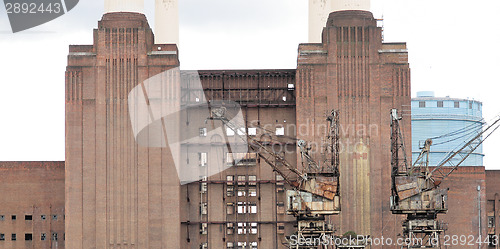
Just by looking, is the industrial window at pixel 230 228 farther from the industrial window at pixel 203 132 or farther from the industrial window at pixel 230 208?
the industrial window at pixel 203 132

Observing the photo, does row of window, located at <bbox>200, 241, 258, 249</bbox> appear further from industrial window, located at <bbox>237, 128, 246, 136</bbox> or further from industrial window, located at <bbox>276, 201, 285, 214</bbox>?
industrial window, located at <bbox>237, 128, 246, 136</bbox>

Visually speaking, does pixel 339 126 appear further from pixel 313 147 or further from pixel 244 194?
pixel 244 194

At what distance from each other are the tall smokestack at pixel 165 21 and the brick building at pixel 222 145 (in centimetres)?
1108

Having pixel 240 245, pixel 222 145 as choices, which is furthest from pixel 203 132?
pixel 240 245

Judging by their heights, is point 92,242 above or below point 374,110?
below

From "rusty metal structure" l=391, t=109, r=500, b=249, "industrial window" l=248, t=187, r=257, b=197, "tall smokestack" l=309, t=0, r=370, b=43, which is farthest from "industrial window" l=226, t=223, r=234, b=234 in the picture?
"tall smokestack" l=309, t=0, r=370, b=43

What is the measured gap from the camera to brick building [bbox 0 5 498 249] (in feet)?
271

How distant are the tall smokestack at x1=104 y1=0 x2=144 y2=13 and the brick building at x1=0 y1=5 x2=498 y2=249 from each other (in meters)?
0.52

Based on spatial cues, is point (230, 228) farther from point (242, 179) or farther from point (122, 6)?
point (122, 6)

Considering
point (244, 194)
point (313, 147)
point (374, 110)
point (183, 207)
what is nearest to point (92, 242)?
point (183, 207)

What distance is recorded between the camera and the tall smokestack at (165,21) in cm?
9619

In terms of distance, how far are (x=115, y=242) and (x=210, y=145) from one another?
12.4 m

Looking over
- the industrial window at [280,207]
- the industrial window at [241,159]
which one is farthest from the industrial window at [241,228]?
the industrial window at [241,159]

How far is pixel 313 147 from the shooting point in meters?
83.8
